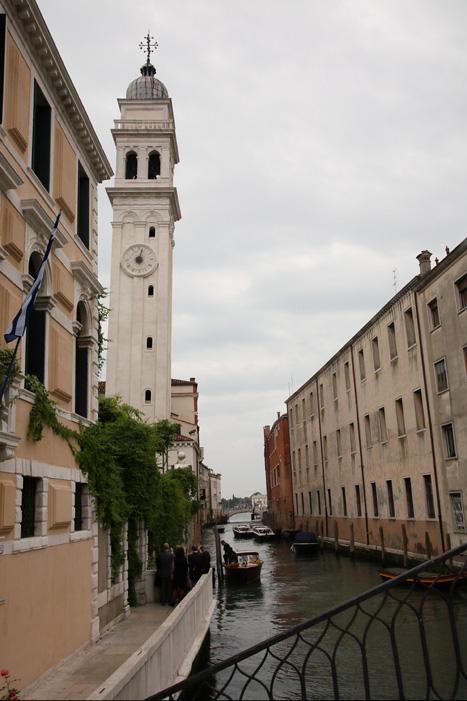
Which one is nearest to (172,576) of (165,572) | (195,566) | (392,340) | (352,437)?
(165,572)

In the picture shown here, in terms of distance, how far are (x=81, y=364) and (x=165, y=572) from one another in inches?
229

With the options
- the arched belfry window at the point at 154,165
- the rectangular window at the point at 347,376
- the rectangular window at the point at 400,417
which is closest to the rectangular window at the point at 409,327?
the rectangular window at the point at 400,417

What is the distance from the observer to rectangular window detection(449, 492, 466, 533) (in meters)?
19.5

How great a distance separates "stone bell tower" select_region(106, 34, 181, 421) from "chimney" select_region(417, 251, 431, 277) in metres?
18.7

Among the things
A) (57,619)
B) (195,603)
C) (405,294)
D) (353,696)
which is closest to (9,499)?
(57,619)

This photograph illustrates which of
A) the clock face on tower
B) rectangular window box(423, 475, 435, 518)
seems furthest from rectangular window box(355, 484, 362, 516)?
the clock face on tower

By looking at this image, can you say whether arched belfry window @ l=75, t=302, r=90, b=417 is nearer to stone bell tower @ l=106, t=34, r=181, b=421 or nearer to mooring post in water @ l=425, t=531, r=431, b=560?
mooring post in water @ l=425, t=531, r=431, b=560

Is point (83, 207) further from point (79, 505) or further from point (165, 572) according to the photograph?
point (165, 572)

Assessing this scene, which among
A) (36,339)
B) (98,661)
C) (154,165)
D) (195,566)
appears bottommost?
(98,661)

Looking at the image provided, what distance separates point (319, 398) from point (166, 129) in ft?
70.0

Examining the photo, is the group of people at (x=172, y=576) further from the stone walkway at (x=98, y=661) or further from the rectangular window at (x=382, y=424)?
the rectangular window at (x=382, y=424)

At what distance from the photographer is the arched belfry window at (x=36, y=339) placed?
923cm

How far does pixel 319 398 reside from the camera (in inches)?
1506

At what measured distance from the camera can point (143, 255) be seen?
130ft
